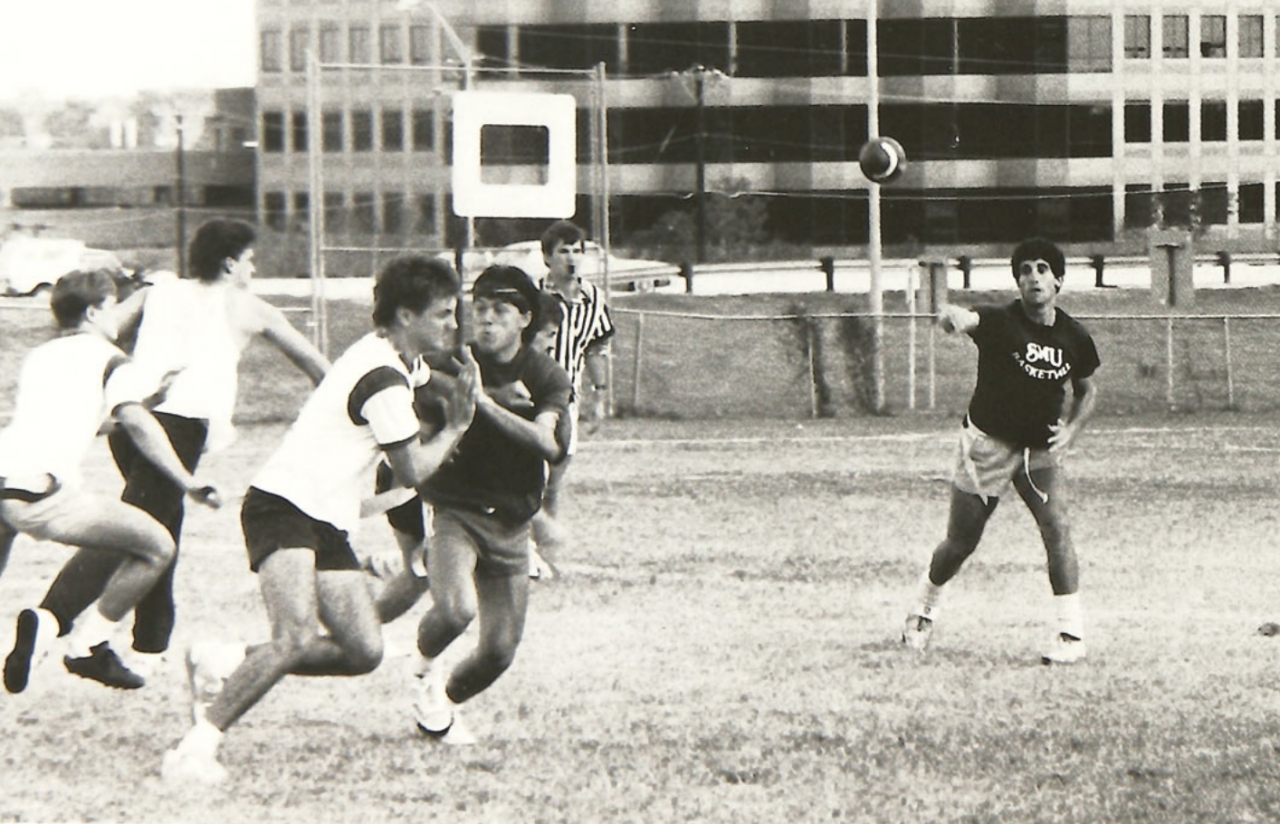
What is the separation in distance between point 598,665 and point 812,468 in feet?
29.6

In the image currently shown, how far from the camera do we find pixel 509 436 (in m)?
6.71

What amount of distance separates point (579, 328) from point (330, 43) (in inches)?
2307

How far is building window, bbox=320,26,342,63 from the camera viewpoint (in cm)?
6744

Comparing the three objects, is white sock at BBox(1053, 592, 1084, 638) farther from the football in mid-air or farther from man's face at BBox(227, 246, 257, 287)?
the football in mid-air

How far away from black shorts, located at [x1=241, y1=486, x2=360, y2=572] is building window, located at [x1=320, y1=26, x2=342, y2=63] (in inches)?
2455

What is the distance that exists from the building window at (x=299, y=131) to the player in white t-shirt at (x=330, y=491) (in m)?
63.8

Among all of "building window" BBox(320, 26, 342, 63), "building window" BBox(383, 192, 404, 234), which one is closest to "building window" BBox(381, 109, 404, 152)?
"building window" BBox(383, 192, 404, 234)

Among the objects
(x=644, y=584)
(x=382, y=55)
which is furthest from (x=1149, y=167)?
(x=644, y=584)

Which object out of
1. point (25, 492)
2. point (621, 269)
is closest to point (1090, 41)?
point (621, 269)

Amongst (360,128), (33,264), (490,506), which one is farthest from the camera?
(360,128)

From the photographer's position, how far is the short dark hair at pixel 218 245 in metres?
8.27

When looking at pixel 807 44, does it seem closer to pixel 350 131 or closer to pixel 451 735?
pixel 350 131

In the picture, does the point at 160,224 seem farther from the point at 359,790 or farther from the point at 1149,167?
the point at 359,790

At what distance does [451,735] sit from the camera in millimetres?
7059
